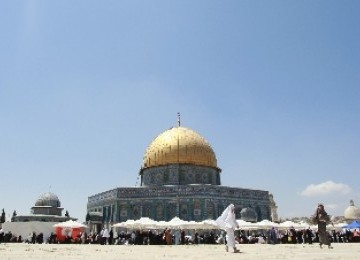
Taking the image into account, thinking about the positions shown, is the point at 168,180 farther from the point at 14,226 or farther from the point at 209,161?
the point at 14,226

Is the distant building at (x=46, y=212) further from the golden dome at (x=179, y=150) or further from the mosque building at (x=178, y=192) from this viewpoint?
the golden dome at (x=179, y=150)

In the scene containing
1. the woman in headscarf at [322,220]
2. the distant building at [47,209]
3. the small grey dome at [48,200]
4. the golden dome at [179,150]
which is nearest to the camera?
the woman in headscarf at [322,220]

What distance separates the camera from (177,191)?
46219 mm

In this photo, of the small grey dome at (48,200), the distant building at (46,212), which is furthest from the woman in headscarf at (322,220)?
the small grey dome at (48,200)

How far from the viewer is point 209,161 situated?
5106 cm

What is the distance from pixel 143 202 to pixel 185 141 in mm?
9235

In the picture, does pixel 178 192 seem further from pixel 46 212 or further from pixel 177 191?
pixel 46 212

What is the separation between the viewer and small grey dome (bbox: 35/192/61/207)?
5656 centimetres

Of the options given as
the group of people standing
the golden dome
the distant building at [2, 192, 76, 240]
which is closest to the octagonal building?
the golden dome

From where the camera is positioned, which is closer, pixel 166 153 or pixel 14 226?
pixel 14 226

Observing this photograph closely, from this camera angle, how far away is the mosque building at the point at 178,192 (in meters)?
45.6

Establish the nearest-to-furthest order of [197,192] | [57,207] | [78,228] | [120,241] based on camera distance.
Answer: [120,241]
[78,228]
[197,192]
[57,207]

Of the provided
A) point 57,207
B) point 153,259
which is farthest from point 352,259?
point 57,207

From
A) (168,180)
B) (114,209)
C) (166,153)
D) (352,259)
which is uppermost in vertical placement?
(166,153)
